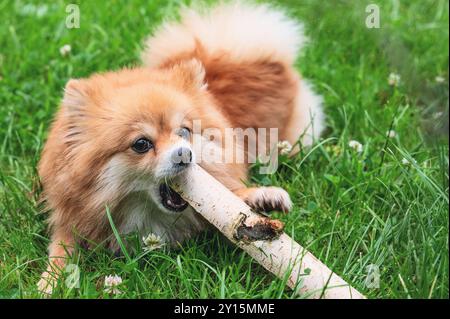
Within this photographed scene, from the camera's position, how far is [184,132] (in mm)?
3314

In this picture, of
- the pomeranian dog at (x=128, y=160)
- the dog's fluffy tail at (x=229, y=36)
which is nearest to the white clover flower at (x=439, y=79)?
the dog's fluffy tail at (x=229, y=36)

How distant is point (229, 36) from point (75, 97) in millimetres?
1403

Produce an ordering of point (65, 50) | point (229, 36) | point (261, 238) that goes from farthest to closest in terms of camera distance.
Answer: point (65, 50)
point (229, 36)
point (261, 238)

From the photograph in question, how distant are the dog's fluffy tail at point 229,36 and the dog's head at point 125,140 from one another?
974 millimetres

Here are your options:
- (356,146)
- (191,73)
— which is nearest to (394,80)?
(356,146)

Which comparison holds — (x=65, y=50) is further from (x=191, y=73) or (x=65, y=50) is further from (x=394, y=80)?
(x=394, y=80)

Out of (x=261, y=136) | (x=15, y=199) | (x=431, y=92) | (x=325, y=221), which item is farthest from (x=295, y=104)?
(x=15, y=199)

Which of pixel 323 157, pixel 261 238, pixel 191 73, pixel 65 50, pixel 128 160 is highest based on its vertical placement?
pixel 191 73

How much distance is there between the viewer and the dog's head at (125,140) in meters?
3.16

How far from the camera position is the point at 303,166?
13.5ft

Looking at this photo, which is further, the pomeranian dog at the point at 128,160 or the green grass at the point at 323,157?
the pomeranian dog at the point at 128,160
